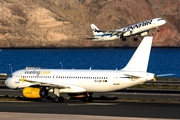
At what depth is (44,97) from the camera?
232ft

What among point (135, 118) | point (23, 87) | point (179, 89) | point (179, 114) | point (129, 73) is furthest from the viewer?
point (179, 89)

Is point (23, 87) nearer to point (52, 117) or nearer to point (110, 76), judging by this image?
point (110, 76)

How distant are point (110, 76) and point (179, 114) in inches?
→ 675

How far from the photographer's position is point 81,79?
233 ft

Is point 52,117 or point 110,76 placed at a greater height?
point 110,76

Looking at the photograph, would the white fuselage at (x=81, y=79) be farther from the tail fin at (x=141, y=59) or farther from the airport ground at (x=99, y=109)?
the airport ground at (x=99, y=109)

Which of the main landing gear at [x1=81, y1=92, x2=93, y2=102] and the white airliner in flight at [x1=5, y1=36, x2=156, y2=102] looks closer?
the white airliner in flight at [x1=5, y1=36, x2=156, y2=102]

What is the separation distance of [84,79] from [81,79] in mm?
328

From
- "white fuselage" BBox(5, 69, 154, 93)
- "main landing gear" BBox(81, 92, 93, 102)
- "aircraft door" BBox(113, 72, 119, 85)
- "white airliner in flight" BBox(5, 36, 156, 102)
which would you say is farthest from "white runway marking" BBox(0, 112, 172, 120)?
"main landing gear" BBox(81, 92, 93, 102)

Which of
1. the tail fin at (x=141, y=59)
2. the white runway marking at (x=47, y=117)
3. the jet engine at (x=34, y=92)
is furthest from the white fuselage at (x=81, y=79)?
the white runway marking at (x=47, y=117)

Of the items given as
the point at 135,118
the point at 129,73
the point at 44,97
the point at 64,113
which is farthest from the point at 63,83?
the point at 135,118

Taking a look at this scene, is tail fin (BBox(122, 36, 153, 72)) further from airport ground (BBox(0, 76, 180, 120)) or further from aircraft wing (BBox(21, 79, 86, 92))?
aircraft wing (BBox(21, 79, 86, 92))

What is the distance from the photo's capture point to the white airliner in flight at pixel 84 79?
68.5 m

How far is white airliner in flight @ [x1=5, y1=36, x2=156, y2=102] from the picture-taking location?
68.5 m
